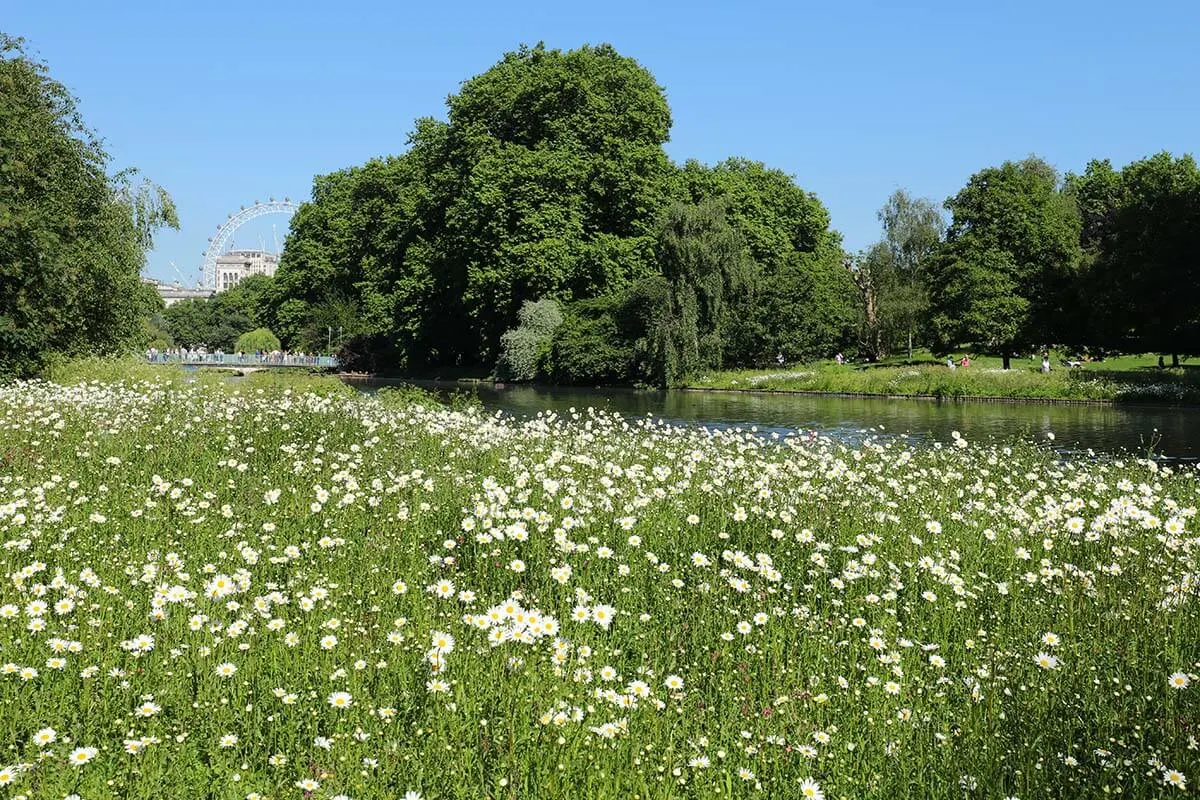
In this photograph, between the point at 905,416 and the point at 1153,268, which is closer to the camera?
the point at 905,416

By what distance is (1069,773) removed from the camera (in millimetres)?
4070

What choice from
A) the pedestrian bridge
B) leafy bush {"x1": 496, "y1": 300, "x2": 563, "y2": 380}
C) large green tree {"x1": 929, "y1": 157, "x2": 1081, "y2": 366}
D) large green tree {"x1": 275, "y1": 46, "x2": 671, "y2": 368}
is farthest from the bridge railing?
large green tree {"x1": 929, "y1": 157, "x2": 1081, "y2": 366}

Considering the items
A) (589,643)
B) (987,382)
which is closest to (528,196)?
(987,382)

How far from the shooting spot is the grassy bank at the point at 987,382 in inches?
1587

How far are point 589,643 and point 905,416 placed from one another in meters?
30.2

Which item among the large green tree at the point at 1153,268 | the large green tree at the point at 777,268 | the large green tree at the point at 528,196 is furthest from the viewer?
the large green tree at the point at 777,268

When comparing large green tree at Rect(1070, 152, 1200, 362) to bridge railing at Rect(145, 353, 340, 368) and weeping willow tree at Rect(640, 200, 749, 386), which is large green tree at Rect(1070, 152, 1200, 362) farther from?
bridge railing at Rect(145, 353, 340, 368)

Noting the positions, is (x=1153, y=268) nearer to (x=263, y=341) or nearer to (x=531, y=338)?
(x=531, y=338)

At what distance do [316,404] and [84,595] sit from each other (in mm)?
10440

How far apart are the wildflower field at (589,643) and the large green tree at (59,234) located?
57.5 feet

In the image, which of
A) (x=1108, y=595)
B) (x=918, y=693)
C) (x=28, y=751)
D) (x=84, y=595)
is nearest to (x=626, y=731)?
(x=918, y=693)

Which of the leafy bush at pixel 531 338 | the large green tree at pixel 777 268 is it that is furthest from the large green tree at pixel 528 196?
the large green tree at pixel 777 268

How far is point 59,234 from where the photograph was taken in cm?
2684

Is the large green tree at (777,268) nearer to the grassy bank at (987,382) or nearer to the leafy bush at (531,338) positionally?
the grassy bank at (987,382)
